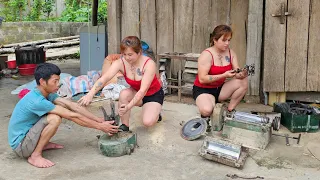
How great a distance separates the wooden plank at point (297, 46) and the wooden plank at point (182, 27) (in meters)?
1.67

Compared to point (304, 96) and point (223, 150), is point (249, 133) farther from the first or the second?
point (304, 96)

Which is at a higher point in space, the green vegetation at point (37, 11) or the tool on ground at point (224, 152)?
the green vegetation at point (37, 11)

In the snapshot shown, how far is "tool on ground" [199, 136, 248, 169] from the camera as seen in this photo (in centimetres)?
364

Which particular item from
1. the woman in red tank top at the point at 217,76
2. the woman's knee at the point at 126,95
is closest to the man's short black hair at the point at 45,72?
the woman's knee at the point at 126,95

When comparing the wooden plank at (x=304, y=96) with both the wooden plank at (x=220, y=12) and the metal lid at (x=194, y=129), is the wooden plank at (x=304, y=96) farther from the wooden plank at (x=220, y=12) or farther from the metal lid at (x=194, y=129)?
the metal lid at (x=194, y=129)

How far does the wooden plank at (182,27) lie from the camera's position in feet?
20.8

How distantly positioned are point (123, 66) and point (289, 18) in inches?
95.4

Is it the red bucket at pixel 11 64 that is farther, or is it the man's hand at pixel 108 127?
the red bucket at pixel 11 64

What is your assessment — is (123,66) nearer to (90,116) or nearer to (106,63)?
(90,116)

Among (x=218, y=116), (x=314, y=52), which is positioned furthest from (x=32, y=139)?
(x=314, y=52)

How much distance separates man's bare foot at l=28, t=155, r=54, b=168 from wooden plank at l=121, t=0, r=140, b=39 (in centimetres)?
356

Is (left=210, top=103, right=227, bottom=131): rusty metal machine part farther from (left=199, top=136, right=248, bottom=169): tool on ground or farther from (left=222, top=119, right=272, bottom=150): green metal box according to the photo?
(left=199, top=136, right=248, bottom=169): tool on ground

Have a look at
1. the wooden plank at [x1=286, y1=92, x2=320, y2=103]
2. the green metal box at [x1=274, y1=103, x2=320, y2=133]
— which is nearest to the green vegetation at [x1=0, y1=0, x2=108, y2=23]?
the wooden plank at [x1=286, y1=92, x2=320, y2=103]

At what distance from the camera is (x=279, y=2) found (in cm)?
529
